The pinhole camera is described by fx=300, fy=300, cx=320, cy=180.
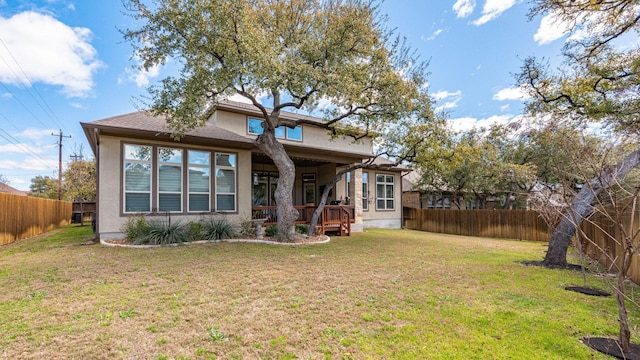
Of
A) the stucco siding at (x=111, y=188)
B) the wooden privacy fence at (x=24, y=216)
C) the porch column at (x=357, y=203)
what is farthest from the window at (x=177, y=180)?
the porch column at (x=357, y=203)

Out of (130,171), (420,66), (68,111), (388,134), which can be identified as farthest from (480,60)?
(68,111)

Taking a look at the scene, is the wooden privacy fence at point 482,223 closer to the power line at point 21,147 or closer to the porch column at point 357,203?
the porch column at point 357,203

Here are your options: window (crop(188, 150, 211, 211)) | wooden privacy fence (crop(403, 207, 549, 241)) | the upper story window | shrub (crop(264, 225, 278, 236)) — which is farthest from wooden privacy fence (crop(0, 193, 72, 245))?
wooden privacy fence (crop(403, 207, 549, 241))

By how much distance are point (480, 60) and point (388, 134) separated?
6.86 meters

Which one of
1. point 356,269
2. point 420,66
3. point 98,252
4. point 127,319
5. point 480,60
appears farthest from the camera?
point 480,60

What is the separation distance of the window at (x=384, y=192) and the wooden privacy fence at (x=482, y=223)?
86.6 inches

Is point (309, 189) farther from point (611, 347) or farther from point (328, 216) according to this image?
point (611, 347)

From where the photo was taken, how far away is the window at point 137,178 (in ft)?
31.5

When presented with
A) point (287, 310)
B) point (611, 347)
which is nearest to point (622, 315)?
point (611, 347)

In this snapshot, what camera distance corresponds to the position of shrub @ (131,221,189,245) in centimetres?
882

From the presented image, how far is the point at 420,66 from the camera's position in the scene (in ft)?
35.9

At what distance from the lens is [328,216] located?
41.4 feet

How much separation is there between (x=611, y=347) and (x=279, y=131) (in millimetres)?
13039

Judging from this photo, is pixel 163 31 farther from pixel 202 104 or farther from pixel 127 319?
pixel 127 319
